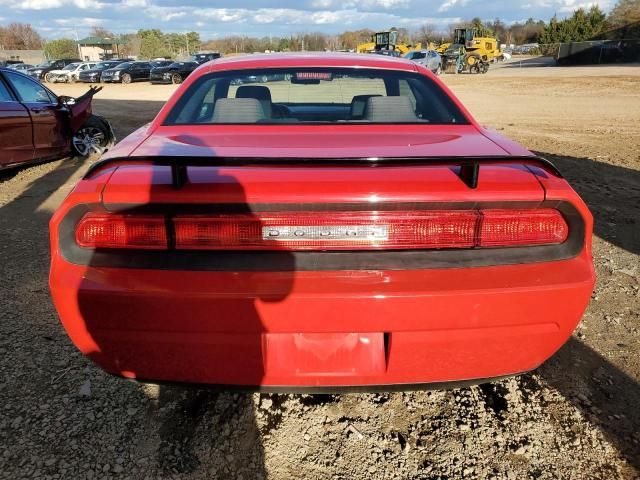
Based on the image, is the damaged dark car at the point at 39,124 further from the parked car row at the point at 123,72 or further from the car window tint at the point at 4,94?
the parked car row at the point at 123,72

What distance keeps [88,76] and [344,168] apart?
117 feet

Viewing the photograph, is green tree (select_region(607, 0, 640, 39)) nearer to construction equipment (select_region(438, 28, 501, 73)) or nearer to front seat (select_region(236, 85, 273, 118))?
construction equipment (select_region(438, 28, 501, 73))

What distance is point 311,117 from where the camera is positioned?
3316 millimetres

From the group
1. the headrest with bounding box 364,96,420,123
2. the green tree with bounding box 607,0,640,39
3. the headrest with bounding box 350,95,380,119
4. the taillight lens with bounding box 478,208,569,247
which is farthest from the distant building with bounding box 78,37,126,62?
the taillight lens with bounding box 478,208,569,247

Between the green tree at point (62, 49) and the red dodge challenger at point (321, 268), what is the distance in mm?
86106

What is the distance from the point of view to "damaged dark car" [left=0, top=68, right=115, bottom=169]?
245 inches

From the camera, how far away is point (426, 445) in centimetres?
207

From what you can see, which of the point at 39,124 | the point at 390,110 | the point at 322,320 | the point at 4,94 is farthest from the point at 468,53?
the point at 322,320

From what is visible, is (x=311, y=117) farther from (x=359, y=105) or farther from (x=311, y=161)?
(x=311, y=161)

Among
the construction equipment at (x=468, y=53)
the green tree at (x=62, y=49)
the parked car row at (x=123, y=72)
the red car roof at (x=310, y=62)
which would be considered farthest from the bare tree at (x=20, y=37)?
the red car roof at (x=310, y=62)

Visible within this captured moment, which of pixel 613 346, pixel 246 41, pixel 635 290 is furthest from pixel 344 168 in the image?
pixel 246 41

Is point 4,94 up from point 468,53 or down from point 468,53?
down

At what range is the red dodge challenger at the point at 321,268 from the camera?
161cm

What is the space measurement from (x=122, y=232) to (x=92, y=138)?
292 inches
